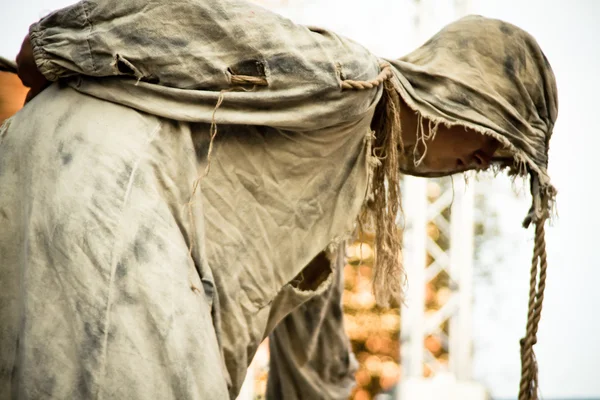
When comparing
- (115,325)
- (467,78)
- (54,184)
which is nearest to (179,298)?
(115,325)

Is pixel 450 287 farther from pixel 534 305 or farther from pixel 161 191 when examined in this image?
pixel 161 191

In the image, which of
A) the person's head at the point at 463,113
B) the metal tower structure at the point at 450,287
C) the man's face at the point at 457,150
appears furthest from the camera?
the metal tower structure at the point at 450,287

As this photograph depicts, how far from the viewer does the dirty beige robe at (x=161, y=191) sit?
1.63 metres

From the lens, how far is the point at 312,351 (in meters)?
2.59

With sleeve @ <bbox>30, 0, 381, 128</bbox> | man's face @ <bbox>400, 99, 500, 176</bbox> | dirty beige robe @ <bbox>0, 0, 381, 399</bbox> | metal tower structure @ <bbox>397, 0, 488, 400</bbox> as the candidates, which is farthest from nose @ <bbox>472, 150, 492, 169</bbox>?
metal tower structure @ <bbox>397, 0, 488, 400</bbox>

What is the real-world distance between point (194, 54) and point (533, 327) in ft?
3.60

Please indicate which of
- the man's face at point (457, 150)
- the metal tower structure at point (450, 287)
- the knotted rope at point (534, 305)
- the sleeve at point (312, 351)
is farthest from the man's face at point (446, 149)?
the metal tower structure at point (450, 287)

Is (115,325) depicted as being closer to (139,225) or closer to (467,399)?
(139,225)

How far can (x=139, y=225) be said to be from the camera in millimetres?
1675

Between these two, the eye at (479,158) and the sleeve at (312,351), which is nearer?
the eye at (479,158)

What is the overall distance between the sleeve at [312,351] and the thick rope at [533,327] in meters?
0.57

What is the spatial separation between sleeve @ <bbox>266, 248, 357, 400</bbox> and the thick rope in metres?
0.57

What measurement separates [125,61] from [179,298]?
1.57ft

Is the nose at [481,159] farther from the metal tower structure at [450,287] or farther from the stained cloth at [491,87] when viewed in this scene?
the metal tower structure at [450,287]
